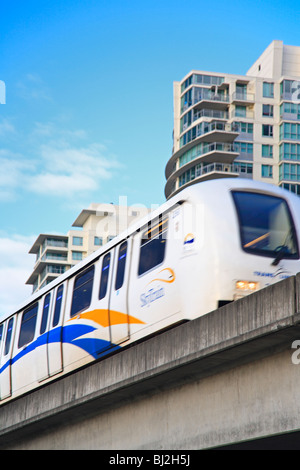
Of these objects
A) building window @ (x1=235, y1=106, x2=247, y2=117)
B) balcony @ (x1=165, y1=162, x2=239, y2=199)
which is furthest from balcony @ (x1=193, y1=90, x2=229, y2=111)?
balcony @ (x1=165, y1=162, x2=239, y2=199)

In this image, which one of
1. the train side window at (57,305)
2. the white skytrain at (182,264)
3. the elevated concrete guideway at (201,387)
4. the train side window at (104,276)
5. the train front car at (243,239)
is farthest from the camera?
the train side window at (57,305)

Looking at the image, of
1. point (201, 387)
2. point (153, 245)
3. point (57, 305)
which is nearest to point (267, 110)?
point (57, 305)

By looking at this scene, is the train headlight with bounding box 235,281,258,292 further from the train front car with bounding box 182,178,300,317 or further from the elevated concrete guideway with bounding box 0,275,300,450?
the elevated concrete guideway with bounding box 0,275,300,450

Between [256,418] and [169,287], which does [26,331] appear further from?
[256,418]

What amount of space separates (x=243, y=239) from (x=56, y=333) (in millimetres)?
5959

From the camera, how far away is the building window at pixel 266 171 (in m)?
79.6

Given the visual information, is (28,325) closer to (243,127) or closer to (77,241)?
(243,127)

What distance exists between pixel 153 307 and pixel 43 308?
18.2 feet

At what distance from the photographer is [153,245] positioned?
11.9 meters

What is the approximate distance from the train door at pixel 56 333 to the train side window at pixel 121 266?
2.66 m

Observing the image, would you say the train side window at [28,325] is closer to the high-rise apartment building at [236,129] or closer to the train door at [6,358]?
the train door at [6,358]

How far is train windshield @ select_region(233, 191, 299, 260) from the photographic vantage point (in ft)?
35.4

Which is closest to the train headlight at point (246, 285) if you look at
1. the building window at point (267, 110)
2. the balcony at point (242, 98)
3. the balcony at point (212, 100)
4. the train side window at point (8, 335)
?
the train side window at point (8, 335)

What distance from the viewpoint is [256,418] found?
809 centimetres
